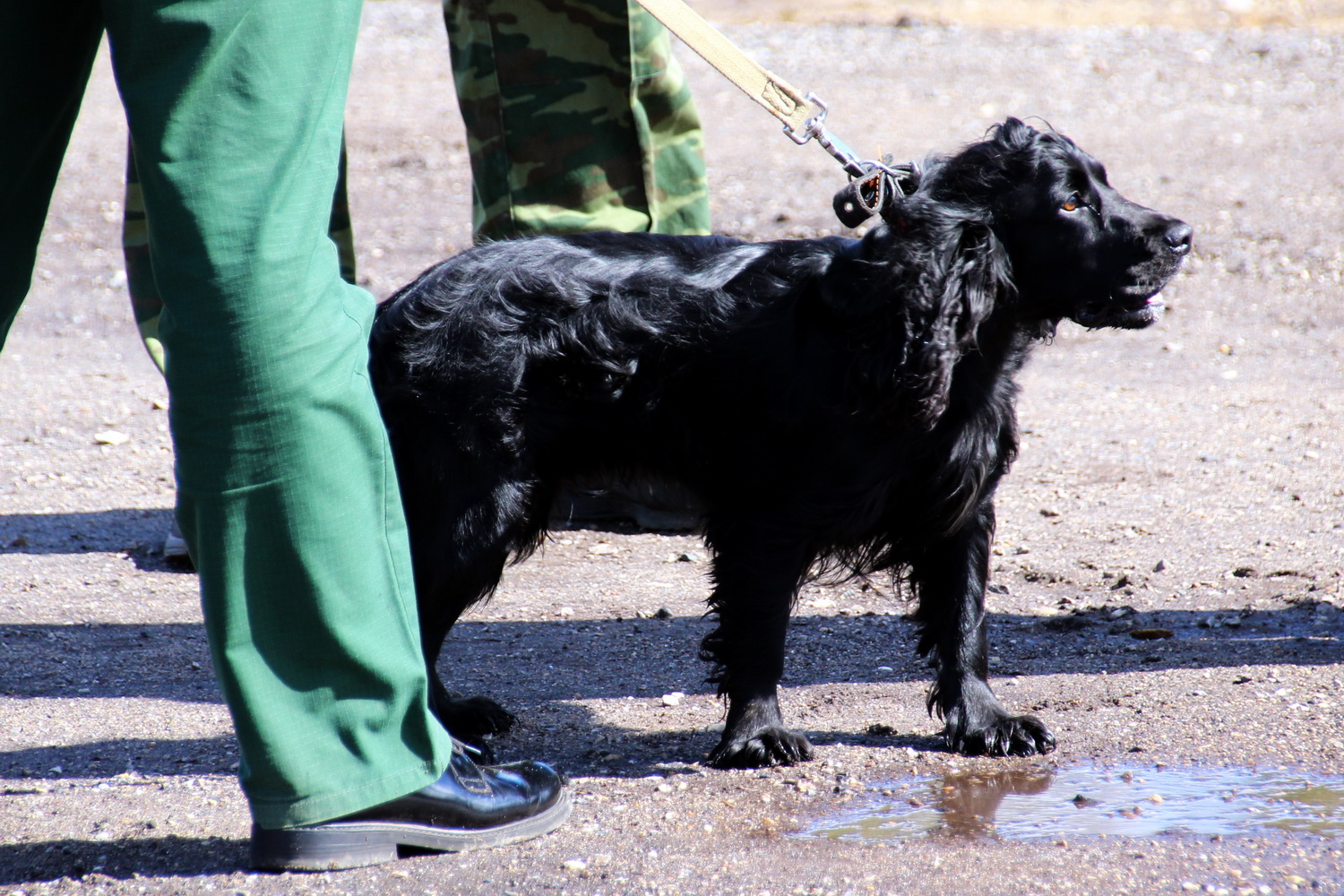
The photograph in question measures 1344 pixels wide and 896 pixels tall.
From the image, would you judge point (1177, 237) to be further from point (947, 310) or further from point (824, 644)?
point (824, 644)

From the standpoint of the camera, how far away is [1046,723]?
3.14m

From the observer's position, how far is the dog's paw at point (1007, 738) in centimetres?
300

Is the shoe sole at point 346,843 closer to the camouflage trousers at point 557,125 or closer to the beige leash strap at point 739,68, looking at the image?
the beige leash strap at point 739,68

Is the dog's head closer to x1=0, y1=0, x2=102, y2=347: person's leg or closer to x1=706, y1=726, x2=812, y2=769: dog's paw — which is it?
x1=706, y1=726, x2=812, y2=769: dog's paw

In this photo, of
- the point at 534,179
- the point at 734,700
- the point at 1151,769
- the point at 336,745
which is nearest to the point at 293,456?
the point at 336,745

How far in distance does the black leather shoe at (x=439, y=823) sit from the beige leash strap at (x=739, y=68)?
4.87 feet

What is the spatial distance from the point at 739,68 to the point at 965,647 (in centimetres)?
142

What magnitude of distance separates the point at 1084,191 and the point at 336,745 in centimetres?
200

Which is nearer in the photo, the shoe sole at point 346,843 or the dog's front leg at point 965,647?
the shoe sole at point 346,843

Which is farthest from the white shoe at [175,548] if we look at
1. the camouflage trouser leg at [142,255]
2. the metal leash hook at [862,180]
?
the metal leash hook at [862,180]

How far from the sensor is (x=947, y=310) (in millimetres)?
2912

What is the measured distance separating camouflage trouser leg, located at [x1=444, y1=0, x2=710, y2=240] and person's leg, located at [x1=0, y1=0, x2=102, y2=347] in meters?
2.18

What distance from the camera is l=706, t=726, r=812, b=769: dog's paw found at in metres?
2.97

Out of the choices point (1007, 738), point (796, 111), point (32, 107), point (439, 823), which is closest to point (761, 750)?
point (1007, 738)
